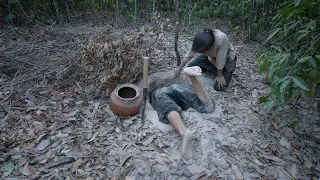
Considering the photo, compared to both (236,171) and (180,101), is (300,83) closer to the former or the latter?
(236,171)

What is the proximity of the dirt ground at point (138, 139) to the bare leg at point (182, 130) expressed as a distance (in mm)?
98

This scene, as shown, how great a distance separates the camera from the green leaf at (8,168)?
6.88ft

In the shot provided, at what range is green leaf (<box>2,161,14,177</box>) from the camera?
82.6 inches

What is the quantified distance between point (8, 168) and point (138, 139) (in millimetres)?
1155

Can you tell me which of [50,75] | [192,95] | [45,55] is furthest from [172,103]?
[45,55]

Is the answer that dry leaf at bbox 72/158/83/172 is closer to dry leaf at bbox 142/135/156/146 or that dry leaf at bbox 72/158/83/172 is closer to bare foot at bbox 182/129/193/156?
dry leaf at bbox 142/135/156/146

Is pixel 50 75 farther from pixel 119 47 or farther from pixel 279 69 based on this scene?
pixel 279 69

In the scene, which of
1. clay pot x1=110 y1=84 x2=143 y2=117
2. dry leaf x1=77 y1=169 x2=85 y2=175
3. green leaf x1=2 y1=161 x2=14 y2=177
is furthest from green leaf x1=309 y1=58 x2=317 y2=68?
green leaf x1=2 y1=161 x2=14 y2=177

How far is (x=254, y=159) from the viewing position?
7.82 feet

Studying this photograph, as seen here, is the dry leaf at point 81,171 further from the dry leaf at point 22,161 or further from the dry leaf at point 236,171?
the dry leaf at point 236,171

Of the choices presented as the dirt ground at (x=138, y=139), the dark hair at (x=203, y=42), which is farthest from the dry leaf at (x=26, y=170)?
the dark hair at (x=203, y=42)

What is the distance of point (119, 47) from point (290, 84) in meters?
1.94

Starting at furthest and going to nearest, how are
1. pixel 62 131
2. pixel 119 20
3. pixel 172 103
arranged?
1. pixel 119 20
2. pixel 172 103
3. pixel 62 131

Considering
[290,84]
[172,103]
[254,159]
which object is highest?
[290,84]
